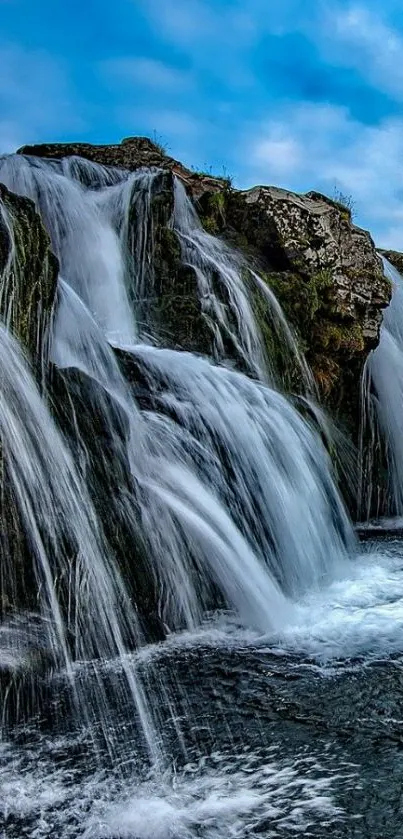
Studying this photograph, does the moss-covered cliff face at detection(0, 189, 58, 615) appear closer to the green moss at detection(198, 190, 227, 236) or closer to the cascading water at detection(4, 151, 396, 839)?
the cascading water at detection(4, 151, 396, 839)

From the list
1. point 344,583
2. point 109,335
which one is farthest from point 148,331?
point 344,583

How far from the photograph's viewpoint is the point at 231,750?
10.3 ft

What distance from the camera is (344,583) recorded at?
5816 mm

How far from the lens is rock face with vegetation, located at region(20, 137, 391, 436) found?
30.5 feet

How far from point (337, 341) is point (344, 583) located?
14.3 feet

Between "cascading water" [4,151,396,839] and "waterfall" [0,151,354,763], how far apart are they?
15 mm

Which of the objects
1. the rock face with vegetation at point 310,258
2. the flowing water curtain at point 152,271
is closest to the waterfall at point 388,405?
the rock face with vegetation at point 310,258

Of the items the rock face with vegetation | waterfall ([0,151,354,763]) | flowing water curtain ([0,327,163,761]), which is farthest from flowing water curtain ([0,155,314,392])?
flowing water curtain ([0,327,163,761])

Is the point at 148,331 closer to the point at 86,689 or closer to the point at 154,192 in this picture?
the point at 154,192

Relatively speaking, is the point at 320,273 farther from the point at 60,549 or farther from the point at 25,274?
the point at 60,549

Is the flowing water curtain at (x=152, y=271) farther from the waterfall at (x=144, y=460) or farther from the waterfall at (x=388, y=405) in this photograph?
the waterfall at (x=388, y=405)

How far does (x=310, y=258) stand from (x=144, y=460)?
5342mm

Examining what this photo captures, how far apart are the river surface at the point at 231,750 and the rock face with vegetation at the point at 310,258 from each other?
17.6ft

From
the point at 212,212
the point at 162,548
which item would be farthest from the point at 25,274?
the point at 212,212
